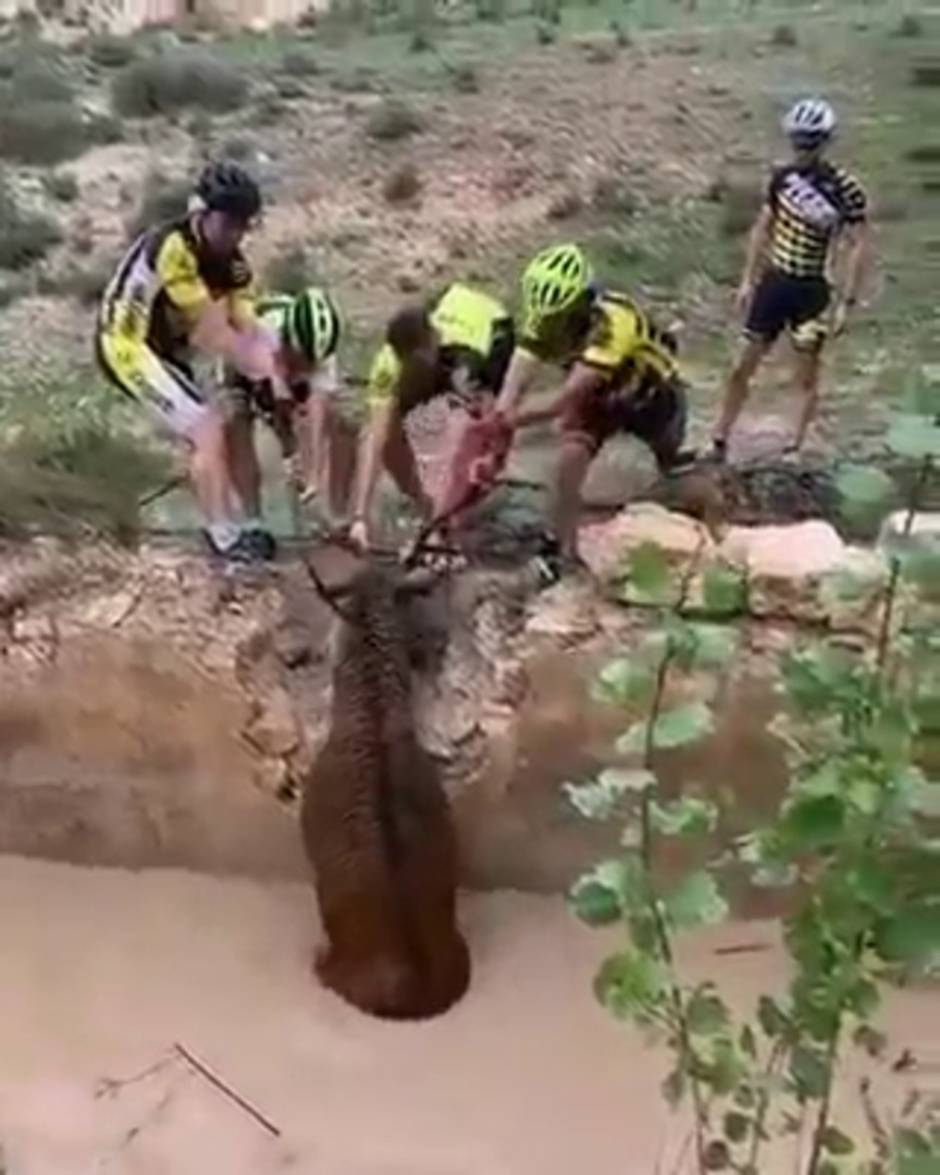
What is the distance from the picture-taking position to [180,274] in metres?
1.96

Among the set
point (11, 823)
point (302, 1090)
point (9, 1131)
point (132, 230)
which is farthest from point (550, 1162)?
point (132, 230)

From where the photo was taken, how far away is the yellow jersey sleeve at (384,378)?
1.96 metres

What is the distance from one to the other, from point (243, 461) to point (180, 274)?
0.49 ft

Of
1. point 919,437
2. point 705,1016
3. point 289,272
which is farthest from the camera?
point 289,272

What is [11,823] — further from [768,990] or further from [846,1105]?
[846,1105]

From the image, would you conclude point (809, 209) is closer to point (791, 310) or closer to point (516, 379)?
point (791, 310)

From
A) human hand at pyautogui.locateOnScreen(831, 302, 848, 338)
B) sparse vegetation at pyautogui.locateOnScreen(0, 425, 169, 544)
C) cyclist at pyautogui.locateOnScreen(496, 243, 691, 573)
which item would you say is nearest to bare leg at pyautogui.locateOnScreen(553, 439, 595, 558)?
cyclist at pyautogui.locateOnScreen(496, 243, 691, 573)

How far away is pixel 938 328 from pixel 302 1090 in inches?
28.7

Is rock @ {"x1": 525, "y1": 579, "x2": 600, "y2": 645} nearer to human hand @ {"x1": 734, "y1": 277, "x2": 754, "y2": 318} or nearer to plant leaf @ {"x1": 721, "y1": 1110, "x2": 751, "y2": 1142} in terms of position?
human hand @ {"x1": 734, "y1": 277, "x2": 754, "y2": 318}

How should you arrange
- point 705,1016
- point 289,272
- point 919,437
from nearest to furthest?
1. point 919,437
2. point 705,1016
3. point 289,272

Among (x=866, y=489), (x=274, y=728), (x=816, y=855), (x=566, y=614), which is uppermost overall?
(x=866, y=489)

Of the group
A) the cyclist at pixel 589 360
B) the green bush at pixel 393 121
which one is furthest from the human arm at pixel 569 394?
the green bush at pixel 393 121

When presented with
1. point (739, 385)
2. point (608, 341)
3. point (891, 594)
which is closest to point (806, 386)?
point (739, 385)

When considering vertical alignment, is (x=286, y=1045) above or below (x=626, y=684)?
below
